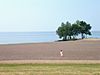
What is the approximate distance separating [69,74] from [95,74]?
1265 millimetres

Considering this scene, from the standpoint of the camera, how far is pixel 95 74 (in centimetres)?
1515

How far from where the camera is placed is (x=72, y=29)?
124 meters

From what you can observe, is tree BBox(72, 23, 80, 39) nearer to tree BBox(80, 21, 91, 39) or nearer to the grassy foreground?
tree BBox(80, 21, 91, 39)

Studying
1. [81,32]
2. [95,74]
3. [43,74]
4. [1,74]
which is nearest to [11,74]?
[1,74]

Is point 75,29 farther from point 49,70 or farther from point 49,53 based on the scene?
point 49,70

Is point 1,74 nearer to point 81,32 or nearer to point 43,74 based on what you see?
point 43,74

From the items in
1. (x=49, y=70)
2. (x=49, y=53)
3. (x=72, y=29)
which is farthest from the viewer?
(x=72, y=29)

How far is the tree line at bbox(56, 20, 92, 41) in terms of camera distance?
12138 cm

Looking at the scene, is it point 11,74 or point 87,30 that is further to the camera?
point 87,30

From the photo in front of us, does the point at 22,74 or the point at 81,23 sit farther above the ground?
the point at 81,23

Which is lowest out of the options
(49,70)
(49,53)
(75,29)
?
(49,53)

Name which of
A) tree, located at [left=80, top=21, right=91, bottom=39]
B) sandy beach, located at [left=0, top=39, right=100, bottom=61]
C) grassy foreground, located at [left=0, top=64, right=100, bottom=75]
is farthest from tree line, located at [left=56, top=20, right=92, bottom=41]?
grassy foreground, located at [left=0, top=64, right=100, bottom=75]

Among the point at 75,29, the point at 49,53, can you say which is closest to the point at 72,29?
the point at 75,29

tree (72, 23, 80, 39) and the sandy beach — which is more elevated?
tree (72, 23, 80, 39)
